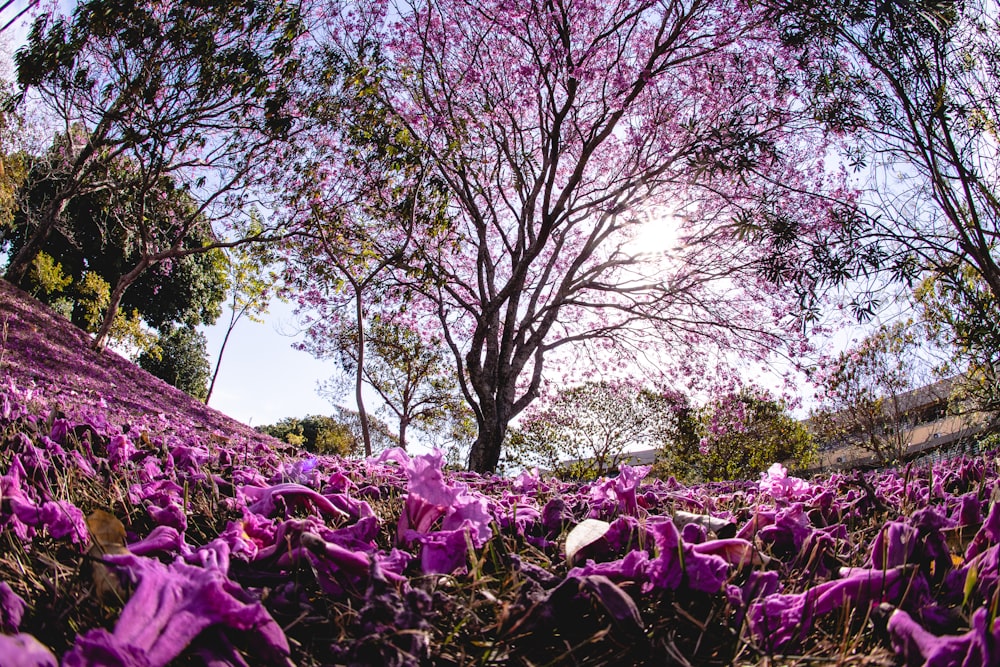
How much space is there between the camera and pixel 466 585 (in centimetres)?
85

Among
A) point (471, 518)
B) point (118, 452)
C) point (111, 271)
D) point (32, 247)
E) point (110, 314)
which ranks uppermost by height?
point (111, 271)

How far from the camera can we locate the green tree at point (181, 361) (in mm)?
29766

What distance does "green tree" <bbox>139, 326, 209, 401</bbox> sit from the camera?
29.8m

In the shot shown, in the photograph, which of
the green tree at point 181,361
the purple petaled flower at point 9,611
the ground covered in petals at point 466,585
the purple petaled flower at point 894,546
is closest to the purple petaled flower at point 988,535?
the ground covered in petals at point 466,585

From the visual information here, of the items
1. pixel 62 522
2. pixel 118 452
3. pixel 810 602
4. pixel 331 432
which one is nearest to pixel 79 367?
pixel 118 452

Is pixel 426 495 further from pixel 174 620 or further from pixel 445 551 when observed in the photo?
pixel 174 620

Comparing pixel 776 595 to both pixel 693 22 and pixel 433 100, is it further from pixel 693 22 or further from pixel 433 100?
pixel 433 100

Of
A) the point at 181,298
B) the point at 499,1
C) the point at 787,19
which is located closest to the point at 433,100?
the point at 499,1

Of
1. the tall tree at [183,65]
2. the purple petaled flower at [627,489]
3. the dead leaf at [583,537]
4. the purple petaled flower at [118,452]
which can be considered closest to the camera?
the dead leaf at [583,537]

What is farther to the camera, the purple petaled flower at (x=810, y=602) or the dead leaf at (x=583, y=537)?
the dead leaf at (x=583, y=537)

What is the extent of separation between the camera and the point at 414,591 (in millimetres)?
701

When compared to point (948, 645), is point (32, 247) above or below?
above

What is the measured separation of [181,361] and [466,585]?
110 feet

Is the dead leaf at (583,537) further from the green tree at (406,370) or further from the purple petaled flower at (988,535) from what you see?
the green tree at (406,370)
